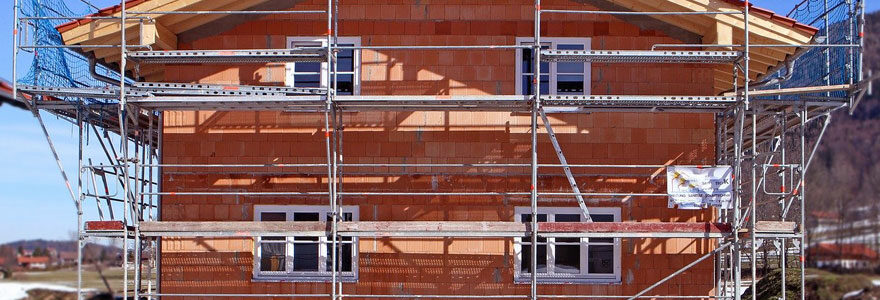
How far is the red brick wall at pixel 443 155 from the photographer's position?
1362 cm

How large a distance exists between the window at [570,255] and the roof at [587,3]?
9.53ft

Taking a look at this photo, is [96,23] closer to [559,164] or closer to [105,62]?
[105,62]

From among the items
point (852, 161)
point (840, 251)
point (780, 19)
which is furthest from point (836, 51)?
point (852, 161)

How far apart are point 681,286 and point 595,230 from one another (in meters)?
2.03

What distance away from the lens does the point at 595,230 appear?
40.9ft

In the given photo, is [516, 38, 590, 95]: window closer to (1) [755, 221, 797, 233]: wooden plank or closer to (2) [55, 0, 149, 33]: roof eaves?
(1) [755, 221, 797, 233]: wooden plank

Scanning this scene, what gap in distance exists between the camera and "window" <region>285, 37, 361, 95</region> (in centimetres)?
1401

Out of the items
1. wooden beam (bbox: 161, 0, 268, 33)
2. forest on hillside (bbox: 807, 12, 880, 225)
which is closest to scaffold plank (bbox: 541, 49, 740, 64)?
wooden beam (bbox: 161, 0, 268, 33)

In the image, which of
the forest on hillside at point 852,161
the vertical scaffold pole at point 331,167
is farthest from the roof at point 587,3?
the forest on hillside at point 852,161

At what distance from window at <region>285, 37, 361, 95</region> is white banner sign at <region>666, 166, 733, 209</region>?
4675mm

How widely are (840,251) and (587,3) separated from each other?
169 ft

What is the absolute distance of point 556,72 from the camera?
13969mm

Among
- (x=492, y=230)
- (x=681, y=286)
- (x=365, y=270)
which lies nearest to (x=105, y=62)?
(x=365, y=270)

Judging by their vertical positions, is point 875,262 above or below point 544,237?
below
